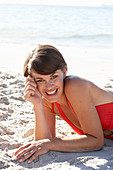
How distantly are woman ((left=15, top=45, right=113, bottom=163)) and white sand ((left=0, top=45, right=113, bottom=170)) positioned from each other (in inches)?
3.3

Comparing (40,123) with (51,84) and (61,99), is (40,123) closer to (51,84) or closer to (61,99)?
(61,99)

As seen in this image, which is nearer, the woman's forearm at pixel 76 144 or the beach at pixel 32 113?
the beach at pixel 32 113

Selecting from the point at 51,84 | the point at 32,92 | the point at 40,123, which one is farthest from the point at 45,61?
the point at 40,123

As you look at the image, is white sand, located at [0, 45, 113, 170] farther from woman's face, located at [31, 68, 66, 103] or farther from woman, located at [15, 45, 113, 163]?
woman's face, located at [31, 68, 66, 103]

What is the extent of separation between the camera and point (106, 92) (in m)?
2.70

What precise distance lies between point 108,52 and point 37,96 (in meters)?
6.48

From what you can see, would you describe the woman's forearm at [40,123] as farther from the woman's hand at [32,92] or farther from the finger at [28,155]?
the finger at [28,155]

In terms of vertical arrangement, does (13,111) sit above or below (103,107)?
below

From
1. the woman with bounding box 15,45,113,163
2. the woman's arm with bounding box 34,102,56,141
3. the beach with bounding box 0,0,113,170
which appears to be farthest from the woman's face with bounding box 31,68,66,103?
the beach with bounding box 0,0,113,170

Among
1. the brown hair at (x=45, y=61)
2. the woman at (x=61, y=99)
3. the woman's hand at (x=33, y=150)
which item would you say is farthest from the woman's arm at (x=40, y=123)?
the brown hair at (x=45, y=61)

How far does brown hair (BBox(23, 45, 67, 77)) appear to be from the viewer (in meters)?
2.38

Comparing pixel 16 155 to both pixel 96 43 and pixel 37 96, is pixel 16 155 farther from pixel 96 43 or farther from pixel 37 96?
pixel 96 43

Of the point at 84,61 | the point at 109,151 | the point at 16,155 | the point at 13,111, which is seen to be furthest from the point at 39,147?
the point at 84,61

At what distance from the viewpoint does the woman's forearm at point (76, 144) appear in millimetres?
2516
